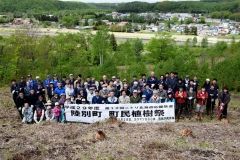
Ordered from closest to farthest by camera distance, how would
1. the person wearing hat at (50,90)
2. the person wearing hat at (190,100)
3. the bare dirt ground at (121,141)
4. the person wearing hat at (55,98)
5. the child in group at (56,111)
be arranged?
the bare dirt ground at (121,141), the child in group at (56,111), the person wearing hat at (55,98), the person wearing hat at (190,100), the person wearing hat at (50,90)

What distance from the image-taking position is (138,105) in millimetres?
18656

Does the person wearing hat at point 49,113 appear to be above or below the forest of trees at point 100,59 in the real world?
above

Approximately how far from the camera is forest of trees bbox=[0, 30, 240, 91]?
123ft

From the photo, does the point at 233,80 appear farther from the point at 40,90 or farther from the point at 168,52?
the point at 40,90

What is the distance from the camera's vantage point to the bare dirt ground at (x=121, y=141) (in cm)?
1451

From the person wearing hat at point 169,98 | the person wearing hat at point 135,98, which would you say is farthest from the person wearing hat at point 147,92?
the person wearing hat at point 169,98

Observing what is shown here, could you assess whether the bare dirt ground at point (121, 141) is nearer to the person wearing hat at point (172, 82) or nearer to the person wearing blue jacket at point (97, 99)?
the person wearing blue jacket at point (97, 99)

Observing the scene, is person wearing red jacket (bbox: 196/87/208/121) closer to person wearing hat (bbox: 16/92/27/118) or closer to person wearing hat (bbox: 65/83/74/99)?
person wearing hat (bbox: 65/83/74/99)

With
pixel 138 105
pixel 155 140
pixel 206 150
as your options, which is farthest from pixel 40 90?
pixel 206 150

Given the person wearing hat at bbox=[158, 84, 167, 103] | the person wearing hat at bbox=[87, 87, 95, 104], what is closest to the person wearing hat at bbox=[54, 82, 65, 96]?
the person wearing hat at bbox=[87, 87, 95, 104]

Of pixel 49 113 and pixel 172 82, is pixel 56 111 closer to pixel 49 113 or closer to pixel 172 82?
pixel 49 113

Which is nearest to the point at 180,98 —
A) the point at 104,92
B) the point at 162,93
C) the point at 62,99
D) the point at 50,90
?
the point at 162,93

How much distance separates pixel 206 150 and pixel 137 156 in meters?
2.49

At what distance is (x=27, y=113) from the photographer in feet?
61.5
